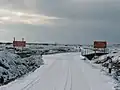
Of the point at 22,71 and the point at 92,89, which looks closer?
the point at 92,89

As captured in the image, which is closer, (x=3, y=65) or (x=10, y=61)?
(x=3, y=65)

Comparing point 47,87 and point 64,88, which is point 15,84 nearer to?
point 47,87

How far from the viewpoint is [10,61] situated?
2219 centimetres

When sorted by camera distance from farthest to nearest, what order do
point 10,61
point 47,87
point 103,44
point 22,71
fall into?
point 103,44 → point 10,61 → point 22,71 → point 47,87

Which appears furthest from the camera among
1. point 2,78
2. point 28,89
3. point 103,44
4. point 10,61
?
point 103,44

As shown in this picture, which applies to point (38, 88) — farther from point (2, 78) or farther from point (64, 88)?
point (2, 78)

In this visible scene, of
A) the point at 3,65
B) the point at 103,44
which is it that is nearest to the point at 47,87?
the point at 3,65

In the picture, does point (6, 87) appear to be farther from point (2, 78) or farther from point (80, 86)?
point (80, 86)

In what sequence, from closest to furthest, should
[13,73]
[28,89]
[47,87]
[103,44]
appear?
[28,89]
[47,87]
[13,73]
[103,44]

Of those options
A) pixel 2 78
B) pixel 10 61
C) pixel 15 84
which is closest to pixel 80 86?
pixel 15 84

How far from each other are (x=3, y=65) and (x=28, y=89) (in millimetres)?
6743

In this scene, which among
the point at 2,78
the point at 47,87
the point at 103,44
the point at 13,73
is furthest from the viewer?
the point at 103,44

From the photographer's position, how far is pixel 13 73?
18641 mm

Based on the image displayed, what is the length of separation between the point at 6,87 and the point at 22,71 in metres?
6.92
